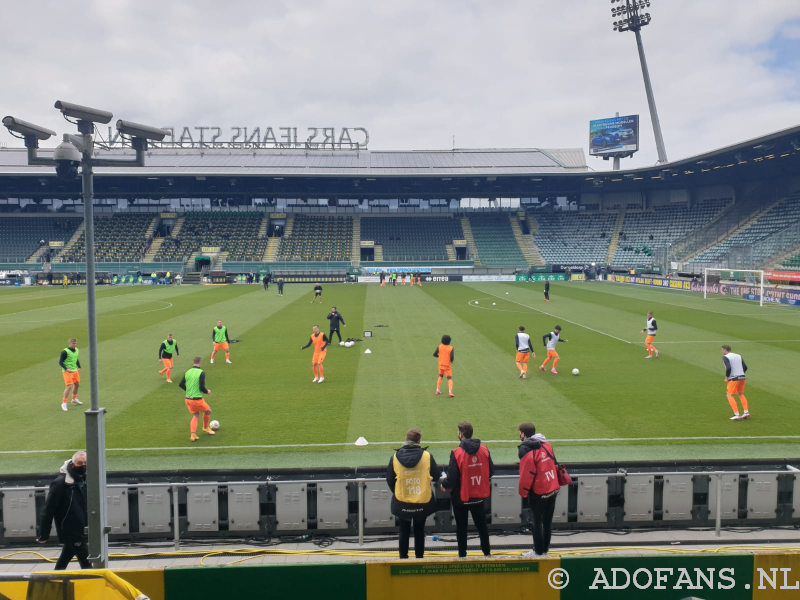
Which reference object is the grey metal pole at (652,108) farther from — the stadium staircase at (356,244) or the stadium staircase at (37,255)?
the stadium staircase at (37,255)

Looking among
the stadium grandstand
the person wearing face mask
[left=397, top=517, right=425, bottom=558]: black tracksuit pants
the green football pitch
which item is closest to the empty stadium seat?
the stadium grandstand

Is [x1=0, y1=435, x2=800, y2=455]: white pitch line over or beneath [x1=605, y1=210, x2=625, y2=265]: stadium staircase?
beneath

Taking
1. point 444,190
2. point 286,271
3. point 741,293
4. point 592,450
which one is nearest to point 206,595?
point 592,450

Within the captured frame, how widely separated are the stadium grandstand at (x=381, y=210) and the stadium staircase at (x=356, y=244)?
32cm

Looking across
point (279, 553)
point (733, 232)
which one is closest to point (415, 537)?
point (279, 553)

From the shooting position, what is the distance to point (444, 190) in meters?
81.8

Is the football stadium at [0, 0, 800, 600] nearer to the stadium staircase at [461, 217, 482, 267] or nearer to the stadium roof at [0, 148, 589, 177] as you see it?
the stadium staircase at [461, 217, 482, 267]

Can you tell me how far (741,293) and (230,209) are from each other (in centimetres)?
6421

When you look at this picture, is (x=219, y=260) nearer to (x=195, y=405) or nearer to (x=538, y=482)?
(x=195, y=405)

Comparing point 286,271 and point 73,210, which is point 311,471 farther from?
point 73,210

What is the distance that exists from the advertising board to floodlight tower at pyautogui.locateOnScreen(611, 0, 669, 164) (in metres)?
5.52

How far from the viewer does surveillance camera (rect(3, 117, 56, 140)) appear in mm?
6043

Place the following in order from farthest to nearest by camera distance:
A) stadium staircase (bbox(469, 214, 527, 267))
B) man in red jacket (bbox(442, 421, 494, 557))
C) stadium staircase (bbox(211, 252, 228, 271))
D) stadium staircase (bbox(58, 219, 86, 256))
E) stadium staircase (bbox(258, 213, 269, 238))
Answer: stadium staircase (bbox(258, 213, 269, 238))
stadium staircase (bbox(469, 214, 527, 267))
stadium staircase (bbox(58, 219, 86, 256))
stadium staircase (bbox(211, 252, 228, 271))
man in red jacket (bbox(442, 421, 494, 557))

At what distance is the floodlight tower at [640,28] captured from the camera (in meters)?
66.5
